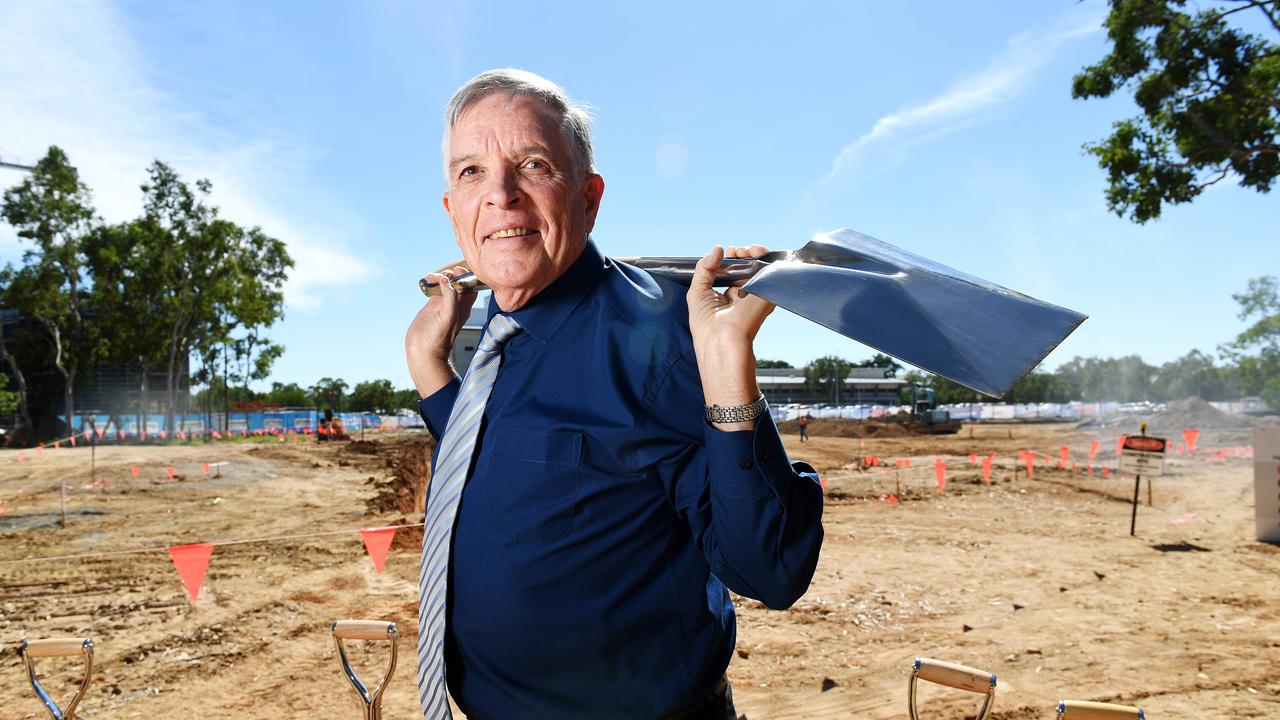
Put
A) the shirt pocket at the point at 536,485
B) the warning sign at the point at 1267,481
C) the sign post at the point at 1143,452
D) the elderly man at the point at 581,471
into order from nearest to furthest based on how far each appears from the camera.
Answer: the elderly man at the point at 581,471
the shirt pocket at the point at 536,485
the warning sign at the point at 1267,481
the sign post at the point at 1143,452

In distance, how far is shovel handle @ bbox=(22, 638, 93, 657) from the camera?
2455 millimetres

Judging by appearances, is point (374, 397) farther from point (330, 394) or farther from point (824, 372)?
point (824, 372)

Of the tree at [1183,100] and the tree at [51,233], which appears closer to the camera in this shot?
the tree at [1183,100]

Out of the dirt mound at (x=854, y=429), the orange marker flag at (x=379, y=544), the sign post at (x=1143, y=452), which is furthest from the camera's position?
the dirt mound at (x=854, y=429)

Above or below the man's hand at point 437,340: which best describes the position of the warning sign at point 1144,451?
below

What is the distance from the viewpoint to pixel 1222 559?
9.93 meters

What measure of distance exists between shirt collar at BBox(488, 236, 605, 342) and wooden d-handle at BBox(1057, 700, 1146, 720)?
5.07ft

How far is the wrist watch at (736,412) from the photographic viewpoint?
39.4 inches

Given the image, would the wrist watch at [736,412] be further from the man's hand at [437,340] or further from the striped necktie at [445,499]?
the man's hand at [437,340]

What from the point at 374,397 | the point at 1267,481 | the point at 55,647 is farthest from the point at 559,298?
the point at 374,397

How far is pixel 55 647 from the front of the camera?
A: 2479 millimetres

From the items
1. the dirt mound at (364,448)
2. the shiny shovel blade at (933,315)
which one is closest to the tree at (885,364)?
the shiny shovel blade at (933,315)

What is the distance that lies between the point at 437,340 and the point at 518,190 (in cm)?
57

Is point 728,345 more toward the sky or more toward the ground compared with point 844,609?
more toward the sky
